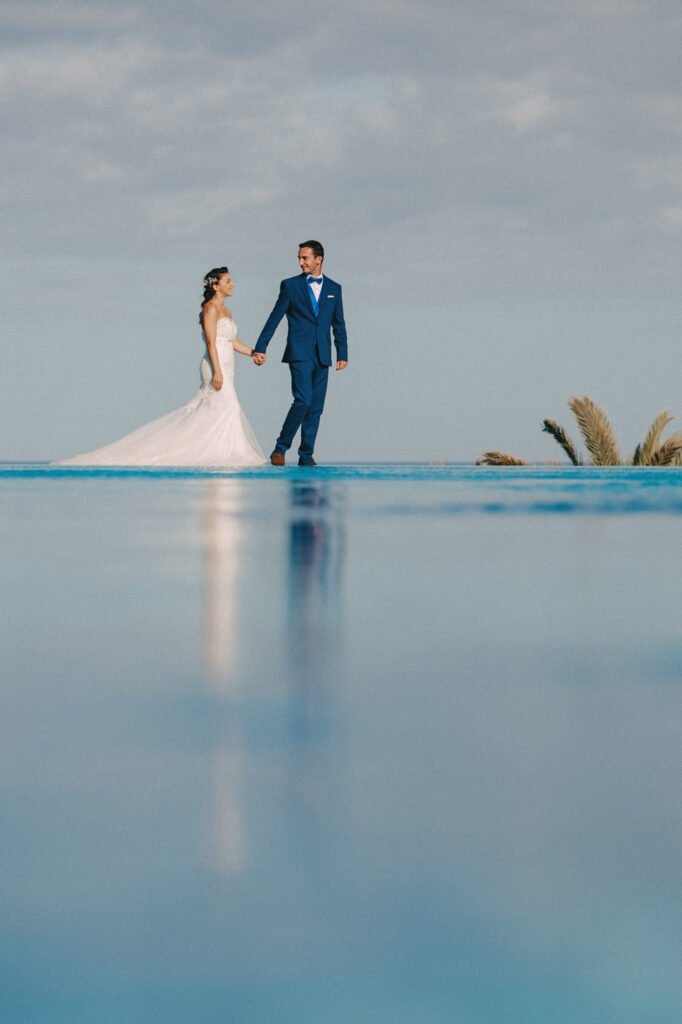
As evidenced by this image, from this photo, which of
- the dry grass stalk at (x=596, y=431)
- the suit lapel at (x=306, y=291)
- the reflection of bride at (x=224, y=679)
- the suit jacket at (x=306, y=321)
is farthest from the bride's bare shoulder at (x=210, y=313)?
the reflection of bride at (x=224, y=679)

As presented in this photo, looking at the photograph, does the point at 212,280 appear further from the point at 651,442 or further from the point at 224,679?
the point at 224,679

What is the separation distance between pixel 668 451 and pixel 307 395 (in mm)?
6721

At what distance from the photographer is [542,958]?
1.09 metres

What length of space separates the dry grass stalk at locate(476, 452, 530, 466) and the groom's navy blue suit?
548 cm

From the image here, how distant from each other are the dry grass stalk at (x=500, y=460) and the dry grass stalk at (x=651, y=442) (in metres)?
1.49

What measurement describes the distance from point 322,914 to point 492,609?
2.27m

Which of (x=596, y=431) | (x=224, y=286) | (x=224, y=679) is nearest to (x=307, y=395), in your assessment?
(x=224, y=286)

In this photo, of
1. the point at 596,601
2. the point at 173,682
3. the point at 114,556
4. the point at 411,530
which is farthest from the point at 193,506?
the point at 173,682

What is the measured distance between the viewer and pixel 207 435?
15.2 meters

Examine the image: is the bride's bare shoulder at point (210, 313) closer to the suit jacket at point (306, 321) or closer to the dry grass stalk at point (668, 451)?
the suit jacket at point (306, 321)

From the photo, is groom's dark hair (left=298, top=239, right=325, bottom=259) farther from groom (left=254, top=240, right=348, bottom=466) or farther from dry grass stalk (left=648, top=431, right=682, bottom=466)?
dry grass stalk (left=648, top=431, right=682, bottom=466)

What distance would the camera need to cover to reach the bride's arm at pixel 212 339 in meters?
14.3

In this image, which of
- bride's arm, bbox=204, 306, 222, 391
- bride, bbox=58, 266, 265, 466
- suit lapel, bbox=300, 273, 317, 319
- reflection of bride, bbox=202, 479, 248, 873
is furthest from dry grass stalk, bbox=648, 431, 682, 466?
reflection of bride, bbox=202, 479, 248, 873

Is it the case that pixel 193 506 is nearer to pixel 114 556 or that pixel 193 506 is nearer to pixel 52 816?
pixel 114 556
